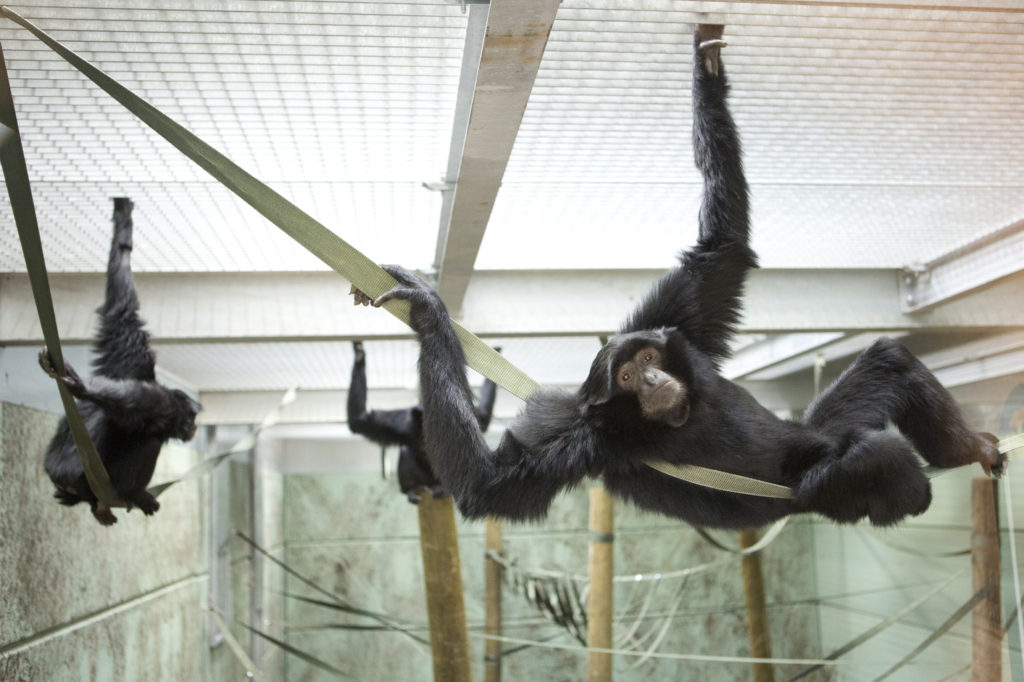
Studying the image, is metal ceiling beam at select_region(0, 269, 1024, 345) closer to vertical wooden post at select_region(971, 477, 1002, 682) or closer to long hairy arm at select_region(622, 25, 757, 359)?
vertical wooden post at select_region(971, 477, 1002, 682)

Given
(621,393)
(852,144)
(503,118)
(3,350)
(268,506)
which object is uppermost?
(852,144)

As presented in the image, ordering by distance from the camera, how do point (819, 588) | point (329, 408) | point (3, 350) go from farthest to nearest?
point (819, 588) → point (329, 408) → point (3, 350)

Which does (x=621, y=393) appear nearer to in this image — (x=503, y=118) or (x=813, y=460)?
(x=813, y=460)

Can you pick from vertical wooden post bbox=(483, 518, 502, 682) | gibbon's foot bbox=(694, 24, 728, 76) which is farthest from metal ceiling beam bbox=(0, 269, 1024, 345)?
vertical wooden post bbox=(483, 518, 502, 682)

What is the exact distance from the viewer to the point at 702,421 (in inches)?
129

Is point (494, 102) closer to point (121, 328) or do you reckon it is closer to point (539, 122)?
point (539, 122)

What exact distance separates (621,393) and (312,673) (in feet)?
44.1

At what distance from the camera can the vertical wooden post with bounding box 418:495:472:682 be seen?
6.74 meters

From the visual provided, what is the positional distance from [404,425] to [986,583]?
16.4 feet

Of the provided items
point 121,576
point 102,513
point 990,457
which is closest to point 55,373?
point 102,513

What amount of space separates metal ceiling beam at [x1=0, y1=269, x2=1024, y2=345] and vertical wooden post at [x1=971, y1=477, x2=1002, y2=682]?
4.42 ft

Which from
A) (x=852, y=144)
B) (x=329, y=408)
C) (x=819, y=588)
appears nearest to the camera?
(x=852, y=144)

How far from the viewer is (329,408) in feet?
36.6

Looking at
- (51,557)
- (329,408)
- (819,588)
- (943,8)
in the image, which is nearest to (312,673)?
(329,408)
